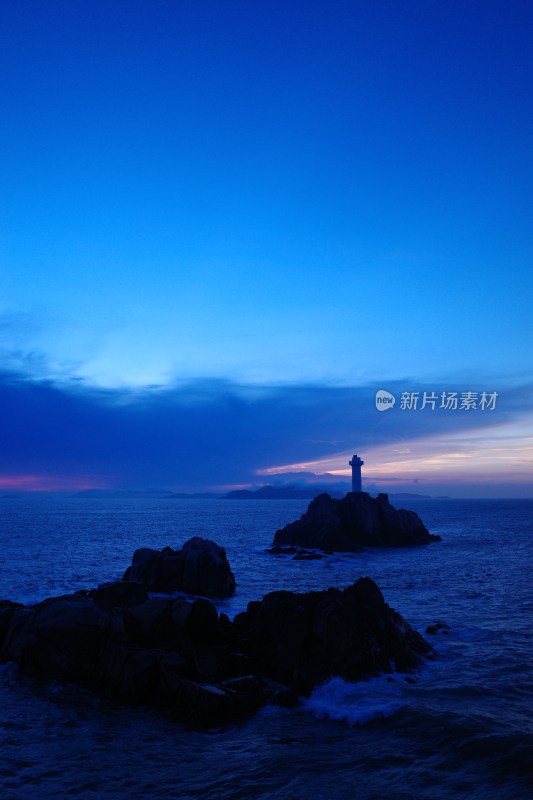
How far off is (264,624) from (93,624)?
29.8 ft

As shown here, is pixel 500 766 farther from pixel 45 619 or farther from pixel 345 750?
pixel 45 619

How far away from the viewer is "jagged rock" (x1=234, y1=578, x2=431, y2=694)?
26672mm

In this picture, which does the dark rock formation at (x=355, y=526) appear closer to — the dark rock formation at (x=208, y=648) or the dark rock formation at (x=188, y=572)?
the dark rock formation at (x=188, y=572)

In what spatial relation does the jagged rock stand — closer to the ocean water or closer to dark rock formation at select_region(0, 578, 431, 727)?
dark rock formation at select_region(0, 578, 431, 727)

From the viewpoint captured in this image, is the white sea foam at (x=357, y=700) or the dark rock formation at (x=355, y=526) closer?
the white sea foam at (x=357, y=700)

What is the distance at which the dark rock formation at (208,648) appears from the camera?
Result: 79.5 feet

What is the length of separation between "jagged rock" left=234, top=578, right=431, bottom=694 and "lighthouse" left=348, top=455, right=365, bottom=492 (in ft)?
538

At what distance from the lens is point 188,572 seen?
51.8 metres

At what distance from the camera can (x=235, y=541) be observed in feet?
356

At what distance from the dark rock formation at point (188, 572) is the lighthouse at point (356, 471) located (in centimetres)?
14413

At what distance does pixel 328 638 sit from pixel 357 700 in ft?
12.4

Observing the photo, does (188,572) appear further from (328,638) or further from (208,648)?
(328,638)

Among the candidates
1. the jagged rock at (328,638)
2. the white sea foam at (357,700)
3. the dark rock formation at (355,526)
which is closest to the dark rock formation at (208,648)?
the jagged rock at (328,638)

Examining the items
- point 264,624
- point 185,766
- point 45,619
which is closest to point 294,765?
point 185,766
